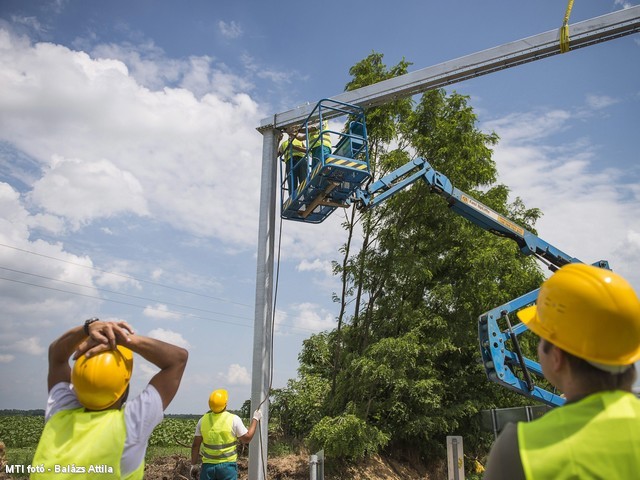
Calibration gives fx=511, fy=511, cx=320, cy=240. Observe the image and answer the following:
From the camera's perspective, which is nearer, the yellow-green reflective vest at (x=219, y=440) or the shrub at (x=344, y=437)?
the yellow-green reflective vest at (x=219, y=440)

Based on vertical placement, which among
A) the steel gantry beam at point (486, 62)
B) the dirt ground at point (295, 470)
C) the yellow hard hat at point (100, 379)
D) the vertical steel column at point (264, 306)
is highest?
the steel gantry beam at point (486, 62)

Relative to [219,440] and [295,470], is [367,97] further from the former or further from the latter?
[295,470]

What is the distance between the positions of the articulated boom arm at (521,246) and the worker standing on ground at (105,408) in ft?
25.0

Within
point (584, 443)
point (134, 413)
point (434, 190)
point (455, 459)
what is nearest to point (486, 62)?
point (434, 190)

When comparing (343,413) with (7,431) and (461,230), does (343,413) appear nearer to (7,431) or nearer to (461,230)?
(461,230)

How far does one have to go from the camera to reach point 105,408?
2371 mm

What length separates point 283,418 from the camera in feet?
51.7

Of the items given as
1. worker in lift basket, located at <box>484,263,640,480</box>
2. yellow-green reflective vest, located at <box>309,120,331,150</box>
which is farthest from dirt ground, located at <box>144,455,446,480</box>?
worker in lift basket, located at <box>484,263,640,480</box>

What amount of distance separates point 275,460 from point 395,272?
22.0 ft

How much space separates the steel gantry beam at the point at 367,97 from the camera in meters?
9.73

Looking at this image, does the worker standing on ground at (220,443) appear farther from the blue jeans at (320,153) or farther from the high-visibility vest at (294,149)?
the high-visibility vest at (294,149)

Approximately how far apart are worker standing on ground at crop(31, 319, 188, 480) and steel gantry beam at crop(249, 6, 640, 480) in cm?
788

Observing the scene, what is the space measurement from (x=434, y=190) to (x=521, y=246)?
235 centimetres

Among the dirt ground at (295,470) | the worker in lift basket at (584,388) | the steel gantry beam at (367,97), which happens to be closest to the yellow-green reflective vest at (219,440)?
the steel gantry beam at (367,97)
